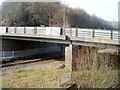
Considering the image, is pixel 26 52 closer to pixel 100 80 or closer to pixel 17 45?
pixel 17 45

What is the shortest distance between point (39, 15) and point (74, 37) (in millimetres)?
43161

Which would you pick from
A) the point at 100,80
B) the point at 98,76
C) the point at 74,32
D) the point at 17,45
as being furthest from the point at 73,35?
the point at 17,45

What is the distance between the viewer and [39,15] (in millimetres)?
62906

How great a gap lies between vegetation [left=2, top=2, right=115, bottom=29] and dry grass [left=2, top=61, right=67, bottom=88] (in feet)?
131

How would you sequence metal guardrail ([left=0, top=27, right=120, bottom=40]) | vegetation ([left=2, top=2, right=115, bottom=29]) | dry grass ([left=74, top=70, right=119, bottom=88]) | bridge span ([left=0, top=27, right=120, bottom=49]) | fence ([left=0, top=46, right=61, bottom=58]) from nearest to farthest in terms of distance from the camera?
dry grass ([left=74, top=70, right=119, bottom=88]) < metal guardrail ([left=0, top=27, right=120, bottom=40]) < bridge span ([left=0, top=27, right=120, bottom=49]) < fence ([left=0, top=46, right=61, bottom=58]) < vegetation ([left=2, top=2, right=115, bottom=29])

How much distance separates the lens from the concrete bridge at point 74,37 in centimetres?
1872

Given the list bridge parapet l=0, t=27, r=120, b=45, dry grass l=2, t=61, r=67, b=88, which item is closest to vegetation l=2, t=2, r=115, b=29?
bridge parapet l=0, t=27, r=120, b=45

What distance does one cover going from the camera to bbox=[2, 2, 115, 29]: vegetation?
60.4 metres

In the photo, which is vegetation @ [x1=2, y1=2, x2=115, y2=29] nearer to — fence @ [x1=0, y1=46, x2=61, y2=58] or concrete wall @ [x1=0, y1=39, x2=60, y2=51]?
fence @ [x1=0, y1=46, x2=61, y2=58]

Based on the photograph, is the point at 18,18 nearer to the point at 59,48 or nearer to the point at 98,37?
the point at 59,48

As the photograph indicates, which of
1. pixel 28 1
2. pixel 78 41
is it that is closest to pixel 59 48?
pixel 78 41

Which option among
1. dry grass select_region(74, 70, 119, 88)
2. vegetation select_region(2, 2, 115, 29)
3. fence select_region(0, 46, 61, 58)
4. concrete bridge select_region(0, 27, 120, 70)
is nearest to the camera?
dry grass select_region(74, 70, 119, 88)

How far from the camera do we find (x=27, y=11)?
2408 inches

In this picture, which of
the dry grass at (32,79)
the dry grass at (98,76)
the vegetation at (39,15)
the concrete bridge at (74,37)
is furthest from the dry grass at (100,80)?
the vegetation at (39,15)
